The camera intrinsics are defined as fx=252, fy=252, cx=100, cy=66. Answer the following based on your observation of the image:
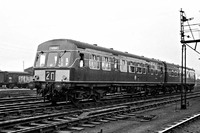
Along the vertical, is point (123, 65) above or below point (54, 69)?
above

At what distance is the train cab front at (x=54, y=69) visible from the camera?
13.6m

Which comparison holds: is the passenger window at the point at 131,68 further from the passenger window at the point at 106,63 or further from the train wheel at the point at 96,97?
the train wheel at the point at 96,97

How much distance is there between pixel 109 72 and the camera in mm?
17312

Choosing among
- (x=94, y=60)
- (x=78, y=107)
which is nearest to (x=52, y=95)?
(x=78, y=107)

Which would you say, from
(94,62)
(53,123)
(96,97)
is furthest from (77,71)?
(53,123)

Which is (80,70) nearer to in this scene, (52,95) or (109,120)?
(52,95)

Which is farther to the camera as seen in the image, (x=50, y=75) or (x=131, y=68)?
(x=131, y=68)

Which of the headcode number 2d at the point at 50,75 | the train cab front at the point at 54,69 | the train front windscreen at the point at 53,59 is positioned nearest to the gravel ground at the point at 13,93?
the train front windscreen at the point at 53,59

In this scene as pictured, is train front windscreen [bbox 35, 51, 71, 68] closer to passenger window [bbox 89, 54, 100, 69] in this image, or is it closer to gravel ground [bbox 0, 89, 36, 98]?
passenger window [bbox 89, 54, 100, 69]

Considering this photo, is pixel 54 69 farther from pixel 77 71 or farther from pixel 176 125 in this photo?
pixel 176 125

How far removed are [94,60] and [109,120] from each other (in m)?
6.12

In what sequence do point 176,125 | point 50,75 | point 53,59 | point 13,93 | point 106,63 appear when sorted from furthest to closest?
1. point 13,93
2. point 106,63
3. point 53,59
4. point 50,75
5. point 176,125

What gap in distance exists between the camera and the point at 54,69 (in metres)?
14.0

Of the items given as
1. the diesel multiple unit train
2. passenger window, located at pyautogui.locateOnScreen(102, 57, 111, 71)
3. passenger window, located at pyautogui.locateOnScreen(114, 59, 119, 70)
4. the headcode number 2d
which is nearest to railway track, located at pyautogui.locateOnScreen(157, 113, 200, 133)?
the diesel multiple unit train
